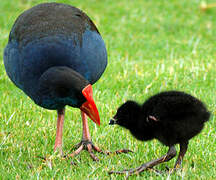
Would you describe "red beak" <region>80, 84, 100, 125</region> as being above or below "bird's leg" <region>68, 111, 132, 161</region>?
above

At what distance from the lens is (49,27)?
14.1 ft

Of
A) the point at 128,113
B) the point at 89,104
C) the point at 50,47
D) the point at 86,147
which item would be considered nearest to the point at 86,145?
the point at 86,147

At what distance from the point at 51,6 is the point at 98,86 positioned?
177cm

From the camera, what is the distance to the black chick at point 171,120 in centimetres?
379

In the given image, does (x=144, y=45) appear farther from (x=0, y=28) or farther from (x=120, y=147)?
(x=120, y=147)

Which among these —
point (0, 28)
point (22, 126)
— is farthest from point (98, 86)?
point (0, 28)

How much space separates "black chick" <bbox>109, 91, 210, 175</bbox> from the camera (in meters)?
3.79

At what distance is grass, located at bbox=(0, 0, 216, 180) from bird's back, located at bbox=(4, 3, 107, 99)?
0.67 meters

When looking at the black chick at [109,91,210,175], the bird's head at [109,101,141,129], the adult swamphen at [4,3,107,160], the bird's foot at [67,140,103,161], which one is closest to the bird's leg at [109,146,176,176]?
the black chick at [109,91,210,175]

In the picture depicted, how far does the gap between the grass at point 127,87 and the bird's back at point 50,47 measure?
2.20 ft

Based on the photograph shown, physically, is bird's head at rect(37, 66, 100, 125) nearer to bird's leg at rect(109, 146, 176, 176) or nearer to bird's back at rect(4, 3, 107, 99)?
bird's back at rect(4, 3, 107, 99)

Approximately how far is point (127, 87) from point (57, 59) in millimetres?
2248

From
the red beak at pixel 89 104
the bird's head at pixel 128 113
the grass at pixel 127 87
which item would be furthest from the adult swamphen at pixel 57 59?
the grass at pixel 127 87

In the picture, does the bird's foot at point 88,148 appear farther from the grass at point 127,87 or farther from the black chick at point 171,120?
the black chick at point 171,120
